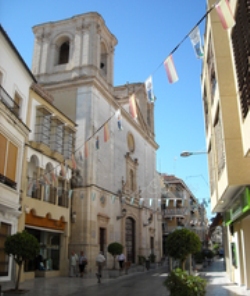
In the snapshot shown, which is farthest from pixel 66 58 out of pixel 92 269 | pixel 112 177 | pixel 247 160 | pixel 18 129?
pixel 247 160

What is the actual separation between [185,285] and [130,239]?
78.5 ft

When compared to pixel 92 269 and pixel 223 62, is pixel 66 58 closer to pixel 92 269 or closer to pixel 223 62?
pixel 92 269

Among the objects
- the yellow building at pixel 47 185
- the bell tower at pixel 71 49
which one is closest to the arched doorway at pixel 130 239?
the yellow building at pixel 47 185

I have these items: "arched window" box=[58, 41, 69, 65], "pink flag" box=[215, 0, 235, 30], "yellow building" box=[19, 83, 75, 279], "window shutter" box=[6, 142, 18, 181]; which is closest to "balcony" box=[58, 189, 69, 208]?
"yellow building" box=[19, 83, 75, 279]

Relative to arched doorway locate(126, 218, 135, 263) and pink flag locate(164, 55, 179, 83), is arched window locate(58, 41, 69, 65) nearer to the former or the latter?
arched doorway locate(126, 218, 135, 263)

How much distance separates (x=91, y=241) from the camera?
22.6 metres

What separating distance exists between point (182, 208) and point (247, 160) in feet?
133

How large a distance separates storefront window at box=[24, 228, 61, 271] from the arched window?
15.5m

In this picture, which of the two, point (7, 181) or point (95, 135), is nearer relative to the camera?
point (7, 181)

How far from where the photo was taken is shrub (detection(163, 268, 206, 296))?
775cm

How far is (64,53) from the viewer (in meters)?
30.0

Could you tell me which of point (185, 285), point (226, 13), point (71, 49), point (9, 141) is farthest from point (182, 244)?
point (71, 49)

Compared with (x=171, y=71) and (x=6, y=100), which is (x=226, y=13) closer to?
(x=171, y=71)

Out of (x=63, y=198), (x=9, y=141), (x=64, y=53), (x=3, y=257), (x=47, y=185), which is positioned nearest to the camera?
(x=3, y=257)
